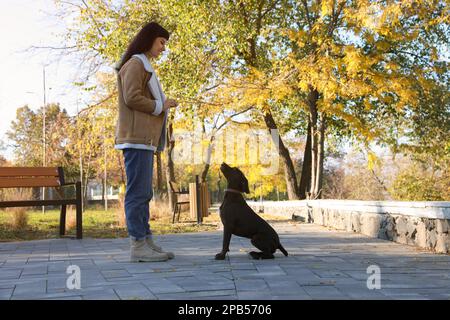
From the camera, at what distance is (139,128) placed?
4.63 m

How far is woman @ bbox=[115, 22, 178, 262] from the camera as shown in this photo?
181 inches

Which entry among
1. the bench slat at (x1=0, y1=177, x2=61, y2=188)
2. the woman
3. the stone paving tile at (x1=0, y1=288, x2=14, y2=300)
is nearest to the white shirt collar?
the woman

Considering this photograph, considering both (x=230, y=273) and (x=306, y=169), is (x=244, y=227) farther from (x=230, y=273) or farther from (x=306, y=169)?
(x=306, y=169)

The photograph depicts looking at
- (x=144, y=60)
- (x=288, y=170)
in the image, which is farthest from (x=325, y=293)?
(x=288, y=170)

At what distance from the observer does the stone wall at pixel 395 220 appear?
17.7 feet

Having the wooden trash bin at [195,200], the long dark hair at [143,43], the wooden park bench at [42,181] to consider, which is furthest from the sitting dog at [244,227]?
the wooden trash bin at [195,200]

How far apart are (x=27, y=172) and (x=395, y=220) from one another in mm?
5385

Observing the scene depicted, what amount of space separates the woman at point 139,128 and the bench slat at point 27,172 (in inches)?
139

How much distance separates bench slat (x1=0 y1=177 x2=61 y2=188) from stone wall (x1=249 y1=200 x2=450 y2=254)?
474cm

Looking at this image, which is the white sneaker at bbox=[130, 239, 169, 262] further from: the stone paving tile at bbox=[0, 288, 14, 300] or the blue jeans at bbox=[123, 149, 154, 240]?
the stone paving tile at bbox=[0, 288, 14, 300]

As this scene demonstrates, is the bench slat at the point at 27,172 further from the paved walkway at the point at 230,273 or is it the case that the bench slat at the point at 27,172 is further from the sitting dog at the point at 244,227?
the sitting dog at the point at 244,227

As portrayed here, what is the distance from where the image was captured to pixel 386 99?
11789mm
